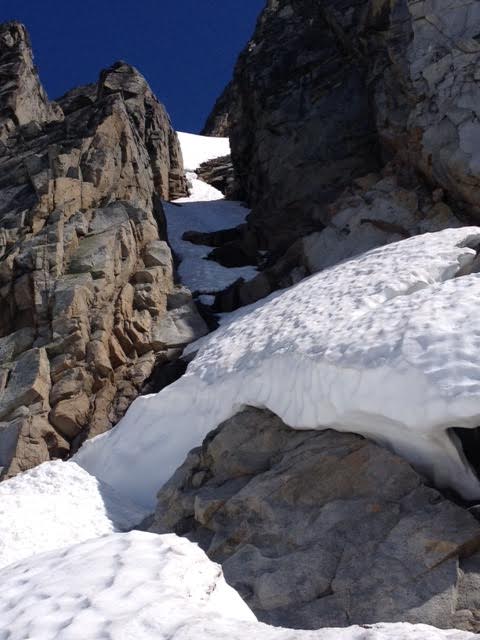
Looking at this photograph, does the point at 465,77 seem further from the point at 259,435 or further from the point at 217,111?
the point at 217,111

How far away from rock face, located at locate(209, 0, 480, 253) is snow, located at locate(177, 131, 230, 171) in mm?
14430

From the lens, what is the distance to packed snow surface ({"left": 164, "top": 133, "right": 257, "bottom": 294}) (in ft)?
76.6

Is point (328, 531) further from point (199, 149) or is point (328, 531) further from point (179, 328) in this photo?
point (199, 149)

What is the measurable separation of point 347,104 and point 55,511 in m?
19.0

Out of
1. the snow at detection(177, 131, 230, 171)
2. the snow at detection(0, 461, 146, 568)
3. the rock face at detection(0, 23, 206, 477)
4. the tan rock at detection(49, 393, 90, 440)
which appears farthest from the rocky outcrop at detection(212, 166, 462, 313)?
the snow at detection(177, 131, 230, 171)

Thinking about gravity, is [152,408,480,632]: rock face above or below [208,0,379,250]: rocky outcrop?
below

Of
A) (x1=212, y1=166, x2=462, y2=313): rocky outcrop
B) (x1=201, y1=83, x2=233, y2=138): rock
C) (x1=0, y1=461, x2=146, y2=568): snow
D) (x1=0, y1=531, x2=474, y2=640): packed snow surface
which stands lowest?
(x1=0, y1=461, x2=146, y2=568): snow

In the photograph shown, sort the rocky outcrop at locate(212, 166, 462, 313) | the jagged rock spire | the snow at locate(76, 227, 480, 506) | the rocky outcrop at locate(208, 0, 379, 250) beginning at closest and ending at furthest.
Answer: the snow at locate(76, 227, 480, 506) < the rocky outcrop at locate(212, 166, 462, 313) < the rocky outcrop at locate(208, 0, 379, 250) < the jagged rock spire

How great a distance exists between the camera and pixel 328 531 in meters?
7.61

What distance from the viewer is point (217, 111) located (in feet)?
203

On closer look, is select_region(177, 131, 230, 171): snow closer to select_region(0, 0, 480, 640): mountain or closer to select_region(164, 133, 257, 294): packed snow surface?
select_region(164, 133, 257, 294): packed snow surface

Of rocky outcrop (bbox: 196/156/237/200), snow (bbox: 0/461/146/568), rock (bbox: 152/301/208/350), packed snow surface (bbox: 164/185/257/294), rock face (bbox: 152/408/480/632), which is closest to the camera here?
rock face (bbox: 152/408/480/632)

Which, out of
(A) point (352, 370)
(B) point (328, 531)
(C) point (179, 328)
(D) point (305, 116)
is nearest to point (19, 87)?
(D) point (305, 116)

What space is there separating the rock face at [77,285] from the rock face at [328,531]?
20.5ft
